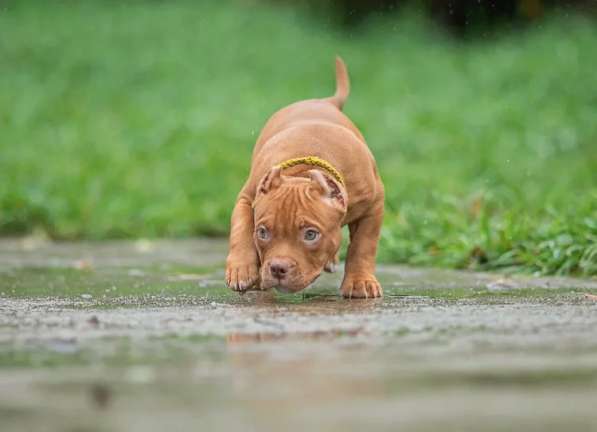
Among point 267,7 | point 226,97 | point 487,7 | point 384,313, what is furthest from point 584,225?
point 267,7

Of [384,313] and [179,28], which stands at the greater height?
[179,28]

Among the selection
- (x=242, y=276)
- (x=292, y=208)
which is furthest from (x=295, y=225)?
(x=242, y=276)

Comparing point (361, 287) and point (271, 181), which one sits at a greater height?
point (271, 181)

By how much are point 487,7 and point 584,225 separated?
1304 cm

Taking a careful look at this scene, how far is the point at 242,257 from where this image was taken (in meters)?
5.28

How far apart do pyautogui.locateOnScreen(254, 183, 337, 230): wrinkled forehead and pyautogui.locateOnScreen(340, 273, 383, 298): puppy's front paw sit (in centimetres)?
35

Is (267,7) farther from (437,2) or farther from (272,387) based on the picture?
(272,387)

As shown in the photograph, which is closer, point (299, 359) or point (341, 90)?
point (299, 359)

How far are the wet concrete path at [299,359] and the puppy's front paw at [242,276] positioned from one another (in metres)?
0.09

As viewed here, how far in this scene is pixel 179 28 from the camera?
19.0m

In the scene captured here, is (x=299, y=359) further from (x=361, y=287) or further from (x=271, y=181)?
(x=361, y=287)

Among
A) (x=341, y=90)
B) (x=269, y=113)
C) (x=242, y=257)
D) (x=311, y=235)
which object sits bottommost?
(x=242, y=257)

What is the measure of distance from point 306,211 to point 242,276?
0.43 m

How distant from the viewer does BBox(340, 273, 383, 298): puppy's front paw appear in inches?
208
